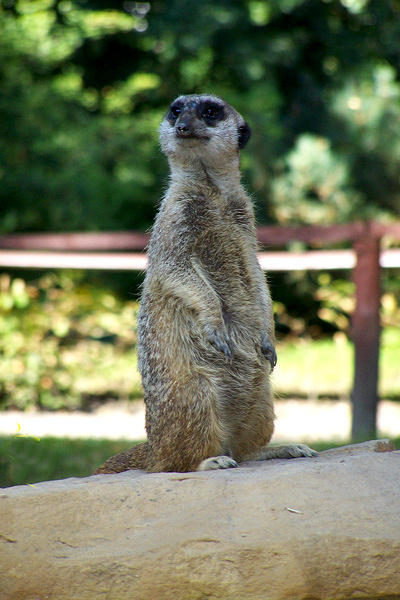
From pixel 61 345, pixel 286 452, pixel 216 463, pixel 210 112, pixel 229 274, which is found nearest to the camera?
pixel 216 463

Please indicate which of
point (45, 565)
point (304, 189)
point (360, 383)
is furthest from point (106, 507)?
point (304, 189)

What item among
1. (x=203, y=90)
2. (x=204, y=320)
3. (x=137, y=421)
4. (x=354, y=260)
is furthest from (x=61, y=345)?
(x=204, y=320)

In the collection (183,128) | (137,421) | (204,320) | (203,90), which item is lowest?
(137,421)

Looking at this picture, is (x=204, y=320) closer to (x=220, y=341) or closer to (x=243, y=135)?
(x=220, y=341)

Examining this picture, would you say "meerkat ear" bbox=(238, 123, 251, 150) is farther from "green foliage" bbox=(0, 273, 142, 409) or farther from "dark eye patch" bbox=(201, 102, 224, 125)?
"green foliage" bbox=(0, 273, 142, 409)

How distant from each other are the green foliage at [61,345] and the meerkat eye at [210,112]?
590cm

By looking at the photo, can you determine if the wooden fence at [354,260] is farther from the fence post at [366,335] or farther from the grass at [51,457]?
the grass at [51,457]

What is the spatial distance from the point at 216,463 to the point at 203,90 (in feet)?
31.5

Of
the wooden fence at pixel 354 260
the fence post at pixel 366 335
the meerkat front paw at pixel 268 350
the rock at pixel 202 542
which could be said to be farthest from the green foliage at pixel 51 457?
the rock at pixel 202 542

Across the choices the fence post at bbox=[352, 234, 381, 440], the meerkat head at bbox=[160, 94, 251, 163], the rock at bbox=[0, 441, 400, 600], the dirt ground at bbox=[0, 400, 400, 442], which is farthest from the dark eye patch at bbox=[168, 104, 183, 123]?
the dirt ground at bbox=[0, 400, 400, 442]

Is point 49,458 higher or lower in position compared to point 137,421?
higher

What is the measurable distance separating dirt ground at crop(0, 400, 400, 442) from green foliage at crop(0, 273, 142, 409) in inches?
12.5

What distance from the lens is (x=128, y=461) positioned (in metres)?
3.71

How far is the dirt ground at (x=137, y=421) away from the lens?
26.7ft
